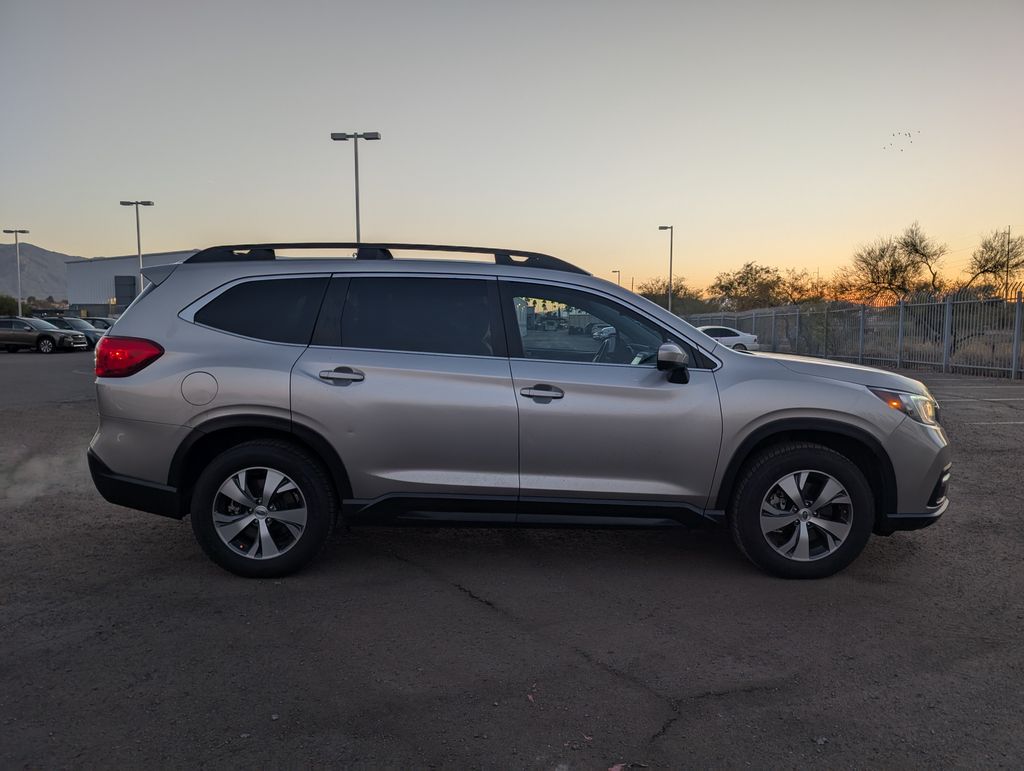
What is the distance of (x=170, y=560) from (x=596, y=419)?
109 inches

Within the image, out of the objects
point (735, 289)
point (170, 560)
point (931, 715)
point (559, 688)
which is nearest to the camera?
point (931, 715)

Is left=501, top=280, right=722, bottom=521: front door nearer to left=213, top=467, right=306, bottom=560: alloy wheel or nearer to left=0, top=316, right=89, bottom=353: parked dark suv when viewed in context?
left=213, top=467, right=306, bottom=560: alloy wheel

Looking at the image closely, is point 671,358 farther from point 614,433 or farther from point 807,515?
point 807,515

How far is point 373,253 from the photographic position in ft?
15.8

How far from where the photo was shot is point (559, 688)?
323 cm

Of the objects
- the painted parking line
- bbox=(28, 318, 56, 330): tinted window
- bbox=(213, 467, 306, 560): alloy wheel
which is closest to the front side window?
bbox=(213, 467, 306, 560): alloy wheel

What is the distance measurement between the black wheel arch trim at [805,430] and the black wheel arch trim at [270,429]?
7.02 feet

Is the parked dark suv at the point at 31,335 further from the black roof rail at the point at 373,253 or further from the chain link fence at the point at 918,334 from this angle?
the black roof rail at the point at 373,253

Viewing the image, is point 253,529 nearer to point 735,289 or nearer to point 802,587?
point 802,587

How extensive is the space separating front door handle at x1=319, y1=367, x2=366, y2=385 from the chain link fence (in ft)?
64.8

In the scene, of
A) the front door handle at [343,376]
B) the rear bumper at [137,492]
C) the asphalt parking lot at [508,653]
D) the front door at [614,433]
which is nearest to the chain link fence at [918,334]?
the asphalt parking lot at [508,653]

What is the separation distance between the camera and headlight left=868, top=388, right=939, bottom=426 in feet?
14.9

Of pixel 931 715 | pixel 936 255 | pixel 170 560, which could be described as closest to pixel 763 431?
pixel 931 715

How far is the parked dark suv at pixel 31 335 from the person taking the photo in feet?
112
